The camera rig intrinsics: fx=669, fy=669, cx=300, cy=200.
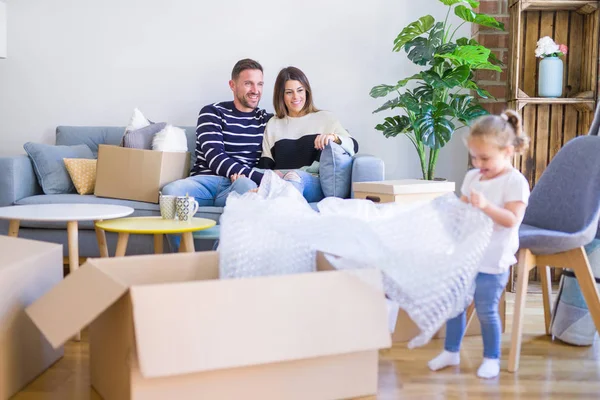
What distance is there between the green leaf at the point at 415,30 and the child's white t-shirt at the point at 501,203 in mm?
1572

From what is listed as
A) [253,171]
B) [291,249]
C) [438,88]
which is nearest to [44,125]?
[253,171]

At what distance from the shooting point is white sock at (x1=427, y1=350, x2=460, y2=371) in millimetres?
2008

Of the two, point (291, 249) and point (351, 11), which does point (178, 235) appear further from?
point (351, 11)

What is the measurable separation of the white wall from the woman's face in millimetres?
453

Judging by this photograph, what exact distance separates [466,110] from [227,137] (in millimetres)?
1209

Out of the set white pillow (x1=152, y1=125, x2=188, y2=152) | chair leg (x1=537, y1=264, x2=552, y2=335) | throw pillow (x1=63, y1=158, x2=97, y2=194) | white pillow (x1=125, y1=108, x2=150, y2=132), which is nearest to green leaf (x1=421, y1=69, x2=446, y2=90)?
chair leg (x1=537, y1=264, x2=552, y2=335)

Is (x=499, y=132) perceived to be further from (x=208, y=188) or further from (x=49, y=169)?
(x=49, y=169)

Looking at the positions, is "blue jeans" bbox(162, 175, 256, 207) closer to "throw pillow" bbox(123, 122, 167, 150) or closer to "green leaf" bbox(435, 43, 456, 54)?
"throw pillow" bbox(123, 122, 167, 150)

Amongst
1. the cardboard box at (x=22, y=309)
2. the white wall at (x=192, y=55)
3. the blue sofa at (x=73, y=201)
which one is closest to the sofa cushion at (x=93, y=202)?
the blue sofa at (x=73, y=201)

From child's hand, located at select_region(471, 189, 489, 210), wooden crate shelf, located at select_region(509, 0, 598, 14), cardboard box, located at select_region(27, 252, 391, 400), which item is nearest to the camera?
cardboard box, located at select_region(27, 252, 391, 400)

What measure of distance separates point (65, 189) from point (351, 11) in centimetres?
183

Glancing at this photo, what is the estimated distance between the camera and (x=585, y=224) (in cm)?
213

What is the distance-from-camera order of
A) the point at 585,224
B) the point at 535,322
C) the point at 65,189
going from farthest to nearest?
the point at 65,189
the point at 535,322
the point at 585,224

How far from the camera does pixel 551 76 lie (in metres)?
3.27
